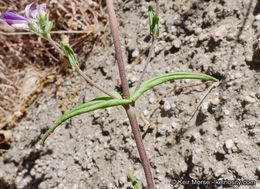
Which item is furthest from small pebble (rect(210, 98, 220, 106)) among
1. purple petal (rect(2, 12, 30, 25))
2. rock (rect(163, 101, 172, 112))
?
purple petal (rect(2, 12, 30, 25))

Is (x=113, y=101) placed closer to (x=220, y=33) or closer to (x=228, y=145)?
(x=228, y=145)

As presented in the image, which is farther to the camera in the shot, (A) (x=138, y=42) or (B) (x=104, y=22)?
(B) (x=104, y=22)

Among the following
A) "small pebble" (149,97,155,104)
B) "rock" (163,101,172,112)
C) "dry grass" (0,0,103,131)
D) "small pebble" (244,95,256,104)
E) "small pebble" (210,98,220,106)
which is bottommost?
"small pebble" (244,95,256,104)

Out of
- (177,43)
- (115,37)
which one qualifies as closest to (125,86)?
(115,37)

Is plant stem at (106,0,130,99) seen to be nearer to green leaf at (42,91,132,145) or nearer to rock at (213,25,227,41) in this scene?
green leaf at (42,91,132,145)

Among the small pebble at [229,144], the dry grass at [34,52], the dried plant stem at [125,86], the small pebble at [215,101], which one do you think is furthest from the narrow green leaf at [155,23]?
the dry grass at [34,52]

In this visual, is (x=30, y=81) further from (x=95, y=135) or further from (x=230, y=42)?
(x=230, y=42)

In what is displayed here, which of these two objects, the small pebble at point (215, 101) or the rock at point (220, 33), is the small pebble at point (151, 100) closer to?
the small pebble at point (215, 101)

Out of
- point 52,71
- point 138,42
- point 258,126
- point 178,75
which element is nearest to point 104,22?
point 138,42
